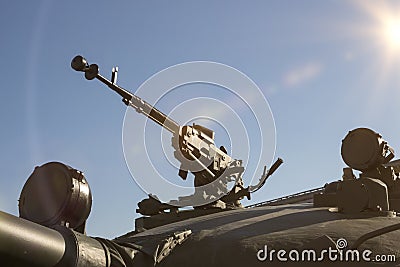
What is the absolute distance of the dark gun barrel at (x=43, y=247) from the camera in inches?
173

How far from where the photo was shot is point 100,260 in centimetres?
525

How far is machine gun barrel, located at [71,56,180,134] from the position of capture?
13883 mm

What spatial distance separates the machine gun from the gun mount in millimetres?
8409

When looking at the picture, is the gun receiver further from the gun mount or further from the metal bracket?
the metal bracket

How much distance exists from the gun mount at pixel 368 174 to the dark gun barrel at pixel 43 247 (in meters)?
2.90

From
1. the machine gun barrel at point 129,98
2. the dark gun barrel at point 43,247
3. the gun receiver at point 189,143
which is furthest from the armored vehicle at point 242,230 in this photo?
the gun receiver at point 189,143

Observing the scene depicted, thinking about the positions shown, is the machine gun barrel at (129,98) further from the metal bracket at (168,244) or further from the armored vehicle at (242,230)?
the metal bracket at (168,244)

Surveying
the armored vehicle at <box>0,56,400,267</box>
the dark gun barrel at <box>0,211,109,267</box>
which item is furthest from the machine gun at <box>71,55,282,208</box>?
the dark gun barrel at <box>0,211,109,267</box>

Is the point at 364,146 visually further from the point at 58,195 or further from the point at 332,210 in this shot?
the point at 58,195

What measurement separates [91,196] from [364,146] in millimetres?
3190

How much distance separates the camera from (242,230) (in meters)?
6.31

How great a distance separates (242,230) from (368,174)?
2.06 meters

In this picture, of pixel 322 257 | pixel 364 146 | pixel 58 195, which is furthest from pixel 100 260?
pixel 364 146

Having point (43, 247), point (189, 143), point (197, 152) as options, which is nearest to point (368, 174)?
point (43, 247)
